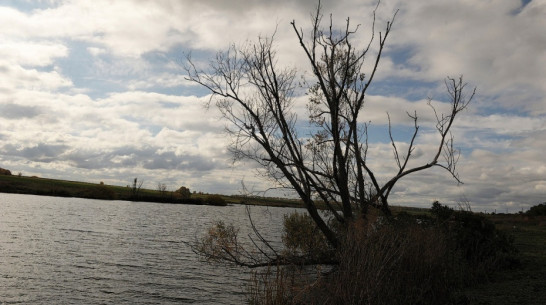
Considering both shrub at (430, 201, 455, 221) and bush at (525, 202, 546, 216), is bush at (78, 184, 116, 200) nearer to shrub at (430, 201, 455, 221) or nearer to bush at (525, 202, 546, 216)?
bush at (525, 202, 546, 216)

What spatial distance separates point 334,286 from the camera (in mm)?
9984

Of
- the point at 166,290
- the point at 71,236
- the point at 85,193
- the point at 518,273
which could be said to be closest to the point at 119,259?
the point at 166,290

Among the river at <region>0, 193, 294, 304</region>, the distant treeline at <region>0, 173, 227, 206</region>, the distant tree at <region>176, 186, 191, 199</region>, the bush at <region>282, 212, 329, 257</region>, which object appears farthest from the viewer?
the distant tree at <region>176, 186, 191, 199</region>

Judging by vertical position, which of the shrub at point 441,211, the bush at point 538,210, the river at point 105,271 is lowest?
the river at point 105,271

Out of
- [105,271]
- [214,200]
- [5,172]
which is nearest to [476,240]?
[105,271]

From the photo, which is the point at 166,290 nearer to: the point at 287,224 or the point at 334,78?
the point at 287,224

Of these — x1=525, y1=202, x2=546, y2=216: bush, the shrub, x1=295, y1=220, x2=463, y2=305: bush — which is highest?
x1=525, y1=202, x2=546, y2=216: bush

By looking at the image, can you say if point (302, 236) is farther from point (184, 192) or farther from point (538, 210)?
point (184, 192)

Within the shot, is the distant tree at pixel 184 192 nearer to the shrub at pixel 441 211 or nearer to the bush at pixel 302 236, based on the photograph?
the bush at pixel 302 236

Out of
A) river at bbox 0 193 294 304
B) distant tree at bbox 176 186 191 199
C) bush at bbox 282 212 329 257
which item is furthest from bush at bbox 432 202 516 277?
distant tree at bbox 176 186 191 199

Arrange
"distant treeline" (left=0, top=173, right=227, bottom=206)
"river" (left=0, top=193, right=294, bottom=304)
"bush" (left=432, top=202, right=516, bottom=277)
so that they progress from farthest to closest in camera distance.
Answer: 1. "distant treeline" (left=0, top=173, right=227, bottom=206)
2. "bush" (left=432, top=202, right=516, bottom=277)
3. "river" (left=0, top=193, right=294, bottom=304)

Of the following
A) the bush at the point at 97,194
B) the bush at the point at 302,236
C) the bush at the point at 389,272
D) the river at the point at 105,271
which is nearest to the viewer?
the bush at the point at 389,272

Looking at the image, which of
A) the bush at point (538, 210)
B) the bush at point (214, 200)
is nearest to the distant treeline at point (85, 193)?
the bush at point (214, 200)

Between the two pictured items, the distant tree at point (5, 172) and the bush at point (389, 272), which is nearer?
the bush at point (389, 272)
